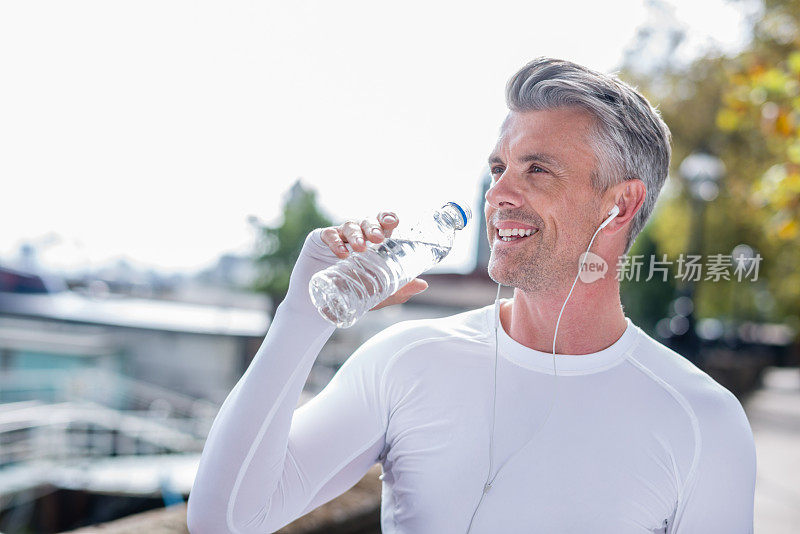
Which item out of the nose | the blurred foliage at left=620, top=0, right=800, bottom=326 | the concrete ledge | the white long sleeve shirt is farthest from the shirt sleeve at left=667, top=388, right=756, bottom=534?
the concrete ledge

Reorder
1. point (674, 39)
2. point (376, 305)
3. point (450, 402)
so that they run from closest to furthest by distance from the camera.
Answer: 1. point (376, 305)
2. point (450, 402)
3. point (674, 39)

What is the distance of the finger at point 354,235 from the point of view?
1025mm

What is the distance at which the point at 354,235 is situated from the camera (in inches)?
40.8

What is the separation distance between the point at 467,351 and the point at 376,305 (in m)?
0.25

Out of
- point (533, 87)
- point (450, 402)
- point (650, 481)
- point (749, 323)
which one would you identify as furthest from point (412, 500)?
point (749, 323)

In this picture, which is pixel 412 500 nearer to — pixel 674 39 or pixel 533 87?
pixel 533 87

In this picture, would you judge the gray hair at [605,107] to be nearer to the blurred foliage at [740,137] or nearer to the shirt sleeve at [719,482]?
the blurred foliage at [740,137]

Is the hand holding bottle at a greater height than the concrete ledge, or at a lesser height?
greater

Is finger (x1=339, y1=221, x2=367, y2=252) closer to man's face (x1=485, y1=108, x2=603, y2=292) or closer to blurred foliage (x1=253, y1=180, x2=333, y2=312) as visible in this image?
man's face (x1=485, y1=108, x2=603, y2=292)

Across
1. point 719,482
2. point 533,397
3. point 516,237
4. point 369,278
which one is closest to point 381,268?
point 369,278

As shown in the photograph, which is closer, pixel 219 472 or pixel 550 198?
pixel 219 472

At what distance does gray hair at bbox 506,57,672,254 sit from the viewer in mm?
1225

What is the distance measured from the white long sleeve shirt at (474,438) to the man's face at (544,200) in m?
0.16

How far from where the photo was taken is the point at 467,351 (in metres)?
1.30
